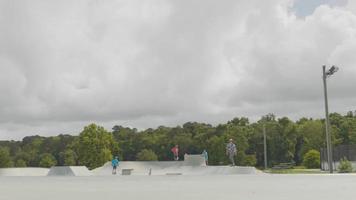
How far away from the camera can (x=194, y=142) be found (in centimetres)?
11719

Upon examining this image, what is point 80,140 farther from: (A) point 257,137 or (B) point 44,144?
(B) point 44,144

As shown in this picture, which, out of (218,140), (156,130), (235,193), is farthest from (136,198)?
(156,130)

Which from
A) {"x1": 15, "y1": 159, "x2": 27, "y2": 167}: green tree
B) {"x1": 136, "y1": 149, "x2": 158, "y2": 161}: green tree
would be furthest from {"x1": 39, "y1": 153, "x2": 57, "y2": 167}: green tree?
{"x1": 136, "y1": 149, "x2": 158, "y2": 161}: green tree

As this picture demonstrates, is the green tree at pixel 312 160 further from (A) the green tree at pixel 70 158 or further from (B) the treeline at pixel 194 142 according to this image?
(A) the green tree at pixel 70 158

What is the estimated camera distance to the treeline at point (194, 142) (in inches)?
3460

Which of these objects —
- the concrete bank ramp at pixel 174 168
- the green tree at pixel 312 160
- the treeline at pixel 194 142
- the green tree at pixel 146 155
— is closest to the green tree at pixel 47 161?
the treeline at pixel 194 142

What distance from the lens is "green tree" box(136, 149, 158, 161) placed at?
366ft

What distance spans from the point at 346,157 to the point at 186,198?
35743 millimetres

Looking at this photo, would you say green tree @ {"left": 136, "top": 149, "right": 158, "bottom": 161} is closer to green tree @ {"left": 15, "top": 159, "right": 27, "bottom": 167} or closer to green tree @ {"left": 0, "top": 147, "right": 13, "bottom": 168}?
green tree @ {"left": 15, "top": 159, "right": 27, "bottom": 167}

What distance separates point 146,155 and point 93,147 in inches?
1081

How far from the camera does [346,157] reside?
4331cm

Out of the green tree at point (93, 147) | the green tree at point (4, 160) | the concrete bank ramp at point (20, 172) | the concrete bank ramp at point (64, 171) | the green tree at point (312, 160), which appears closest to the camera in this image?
the concrete bank ramp at point (64, 171)

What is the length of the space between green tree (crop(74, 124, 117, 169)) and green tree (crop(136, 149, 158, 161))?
23437 millimetres

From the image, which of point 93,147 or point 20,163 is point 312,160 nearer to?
point 93,147
